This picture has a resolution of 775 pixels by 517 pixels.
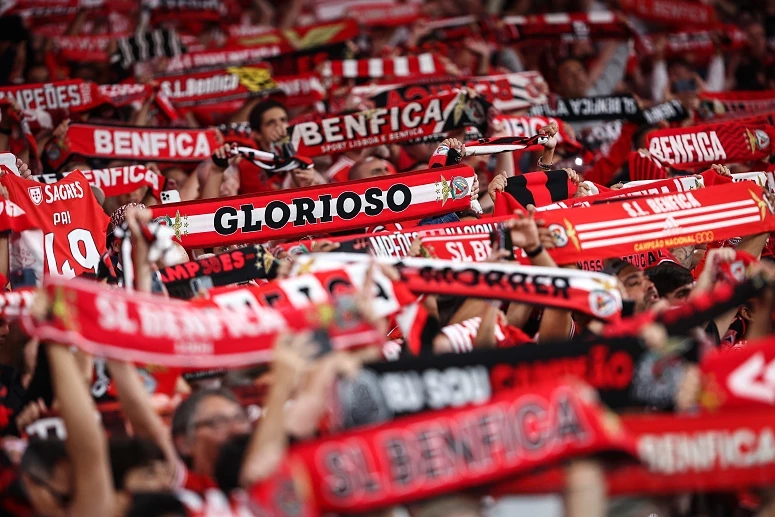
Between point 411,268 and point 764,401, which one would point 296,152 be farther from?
point 764,401

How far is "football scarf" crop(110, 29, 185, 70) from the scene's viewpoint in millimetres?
9180

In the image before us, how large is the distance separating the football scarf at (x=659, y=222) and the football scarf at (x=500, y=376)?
1136 millimetres

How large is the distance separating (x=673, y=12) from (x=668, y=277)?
6.74m

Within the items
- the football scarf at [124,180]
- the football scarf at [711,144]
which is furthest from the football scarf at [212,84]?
the football scarf at [711,144]

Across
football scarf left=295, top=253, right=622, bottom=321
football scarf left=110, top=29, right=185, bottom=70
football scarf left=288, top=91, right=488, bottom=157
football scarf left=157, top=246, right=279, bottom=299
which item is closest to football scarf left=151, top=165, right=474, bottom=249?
football scarf left=157, top=246, right=279, bottom=299

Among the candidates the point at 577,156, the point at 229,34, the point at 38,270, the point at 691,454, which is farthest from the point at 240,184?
the point at 229,34

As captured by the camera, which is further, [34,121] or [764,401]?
[34,121]

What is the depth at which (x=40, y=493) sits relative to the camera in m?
3.62

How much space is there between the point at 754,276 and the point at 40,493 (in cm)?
265

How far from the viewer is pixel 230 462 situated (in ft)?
11.9

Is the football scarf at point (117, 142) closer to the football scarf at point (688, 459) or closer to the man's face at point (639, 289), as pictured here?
the man's face at point (639, 289)

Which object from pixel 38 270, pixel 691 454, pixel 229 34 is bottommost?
pixel 691 454

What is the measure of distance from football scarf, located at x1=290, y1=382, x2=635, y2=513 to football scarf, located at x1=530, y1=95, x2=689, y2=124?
4.95 m

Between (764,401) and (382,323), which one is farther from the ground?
(382,323)
